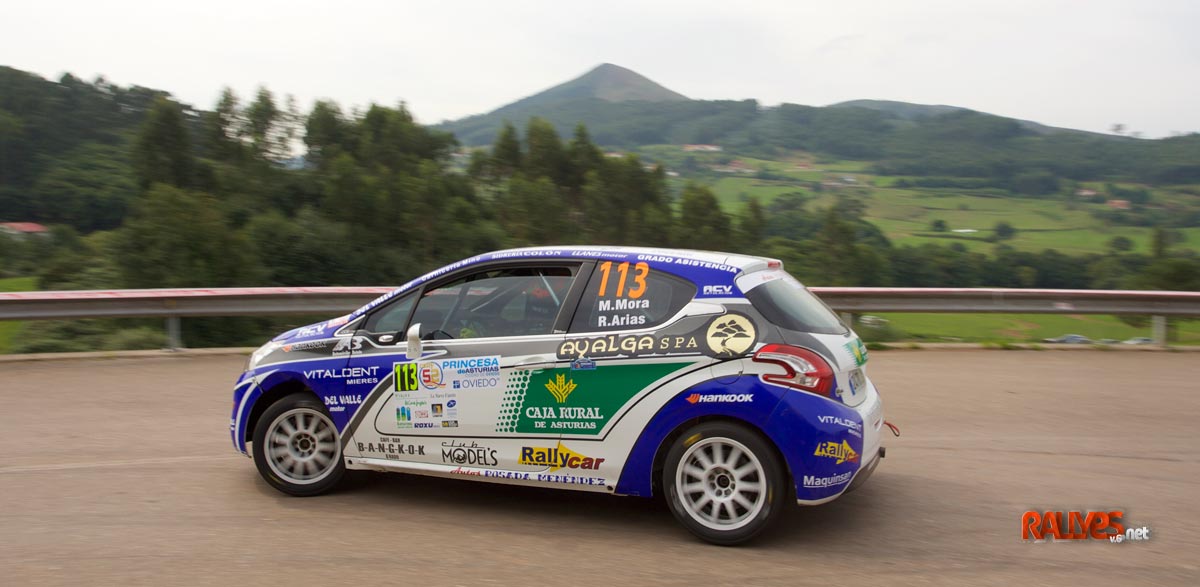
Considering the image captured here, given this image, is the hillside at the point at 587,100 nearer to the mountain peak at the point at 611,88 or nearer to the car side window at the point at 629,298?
the mountain peak at the point at 611,88

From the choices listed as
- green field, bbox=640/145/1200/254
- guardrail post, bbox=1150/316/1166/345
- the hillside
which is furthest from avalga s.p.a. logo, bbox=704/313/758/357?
the hillside

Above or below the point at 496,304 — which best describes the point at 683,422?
below

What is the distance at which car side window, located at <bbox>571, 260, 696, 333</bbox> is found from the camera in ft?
16.8

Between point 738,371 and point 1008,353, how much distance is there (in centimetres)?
813

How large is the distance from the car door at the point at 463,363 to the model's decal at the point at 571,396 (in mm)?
14

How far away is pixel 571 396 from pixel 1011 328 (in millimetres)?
9363

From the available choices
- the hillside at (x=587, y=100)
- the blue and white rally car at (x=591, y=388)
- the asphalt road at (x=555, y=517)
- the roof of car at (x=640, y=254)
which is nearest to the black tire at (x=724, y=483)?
the blue and white rally car at (x=591, y=388)

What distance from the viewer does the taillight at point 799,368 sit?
4.81 meters

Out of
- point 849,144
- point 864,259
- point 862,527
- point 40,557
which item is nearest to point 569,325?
point 862,527

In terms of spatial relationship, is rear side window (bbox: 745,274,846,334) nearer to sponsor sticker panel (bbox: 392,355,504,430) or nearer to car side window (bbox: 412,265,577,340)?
car side window (bbox: 412,265,577,340)

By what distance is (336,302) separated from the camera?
38.6ft

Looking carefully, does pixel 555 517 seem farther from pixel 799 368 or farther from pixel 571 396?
pixel 799 368

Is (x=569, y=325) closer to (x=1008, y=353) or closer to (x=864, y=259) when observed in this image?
(x=1008, y=353)

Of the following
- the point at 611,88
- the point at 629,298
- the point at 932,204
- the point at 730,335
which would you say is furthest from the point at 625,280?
the point at 611,88
